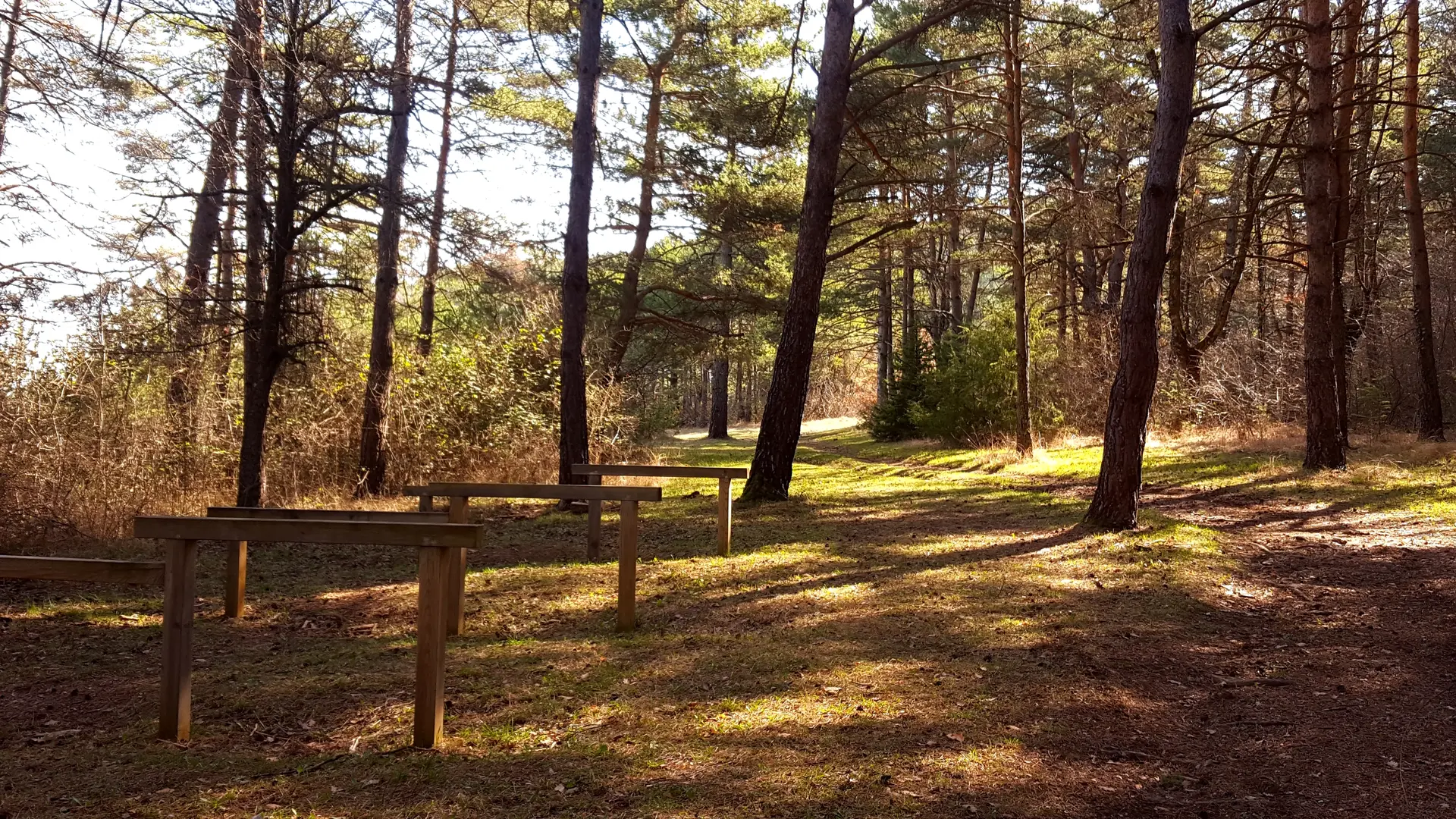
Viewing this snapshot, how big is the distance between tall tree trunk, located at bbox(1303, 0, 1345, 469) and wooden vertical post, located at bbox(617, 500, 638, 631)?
10.5 meters

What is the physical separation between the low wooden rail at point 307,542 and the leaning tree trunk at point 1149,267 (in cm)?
668

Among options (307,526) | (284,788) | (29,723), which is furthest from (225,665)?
(284,788)

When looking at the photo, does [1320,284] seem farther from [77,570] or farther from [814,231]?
[77,570]

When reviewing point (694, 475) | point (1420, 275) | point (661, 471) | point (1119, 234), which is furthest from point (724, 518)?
point (1119, 234)

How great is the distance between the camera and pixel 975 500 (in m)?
12.0

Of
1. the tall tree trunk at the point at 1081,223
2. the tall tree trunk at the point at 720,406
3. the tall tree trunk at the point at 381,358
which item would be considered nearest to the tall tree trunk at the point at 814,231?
the tall tree trunk at the point at 381,358

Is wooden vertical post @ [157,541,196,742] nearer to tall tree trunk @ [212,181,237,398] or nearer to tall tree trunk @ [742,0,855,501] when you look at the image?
tall tree trunk @ [212,181,237,398]

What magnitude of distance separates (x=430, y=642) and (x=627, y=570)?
2103 mm

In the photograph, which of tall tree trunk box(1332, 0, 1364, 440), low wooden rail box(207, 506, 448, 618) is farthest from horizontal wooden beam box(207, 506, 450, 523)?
tall tree trunk box(1332, 0, 1364, 440)

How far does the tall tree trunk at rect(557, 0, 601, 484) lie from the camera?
11125 mm

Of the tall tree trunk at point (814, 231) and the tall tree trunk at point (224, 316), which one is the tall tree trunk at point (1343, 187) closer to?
the tall tree trunk at point (814, 231)

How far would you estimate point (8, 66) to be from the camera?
20.1 ft

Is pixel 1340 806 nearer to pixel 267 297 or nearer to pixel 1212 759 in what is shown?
pixel 1212 759

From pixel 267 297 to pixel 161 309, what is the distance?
1.99 metres
